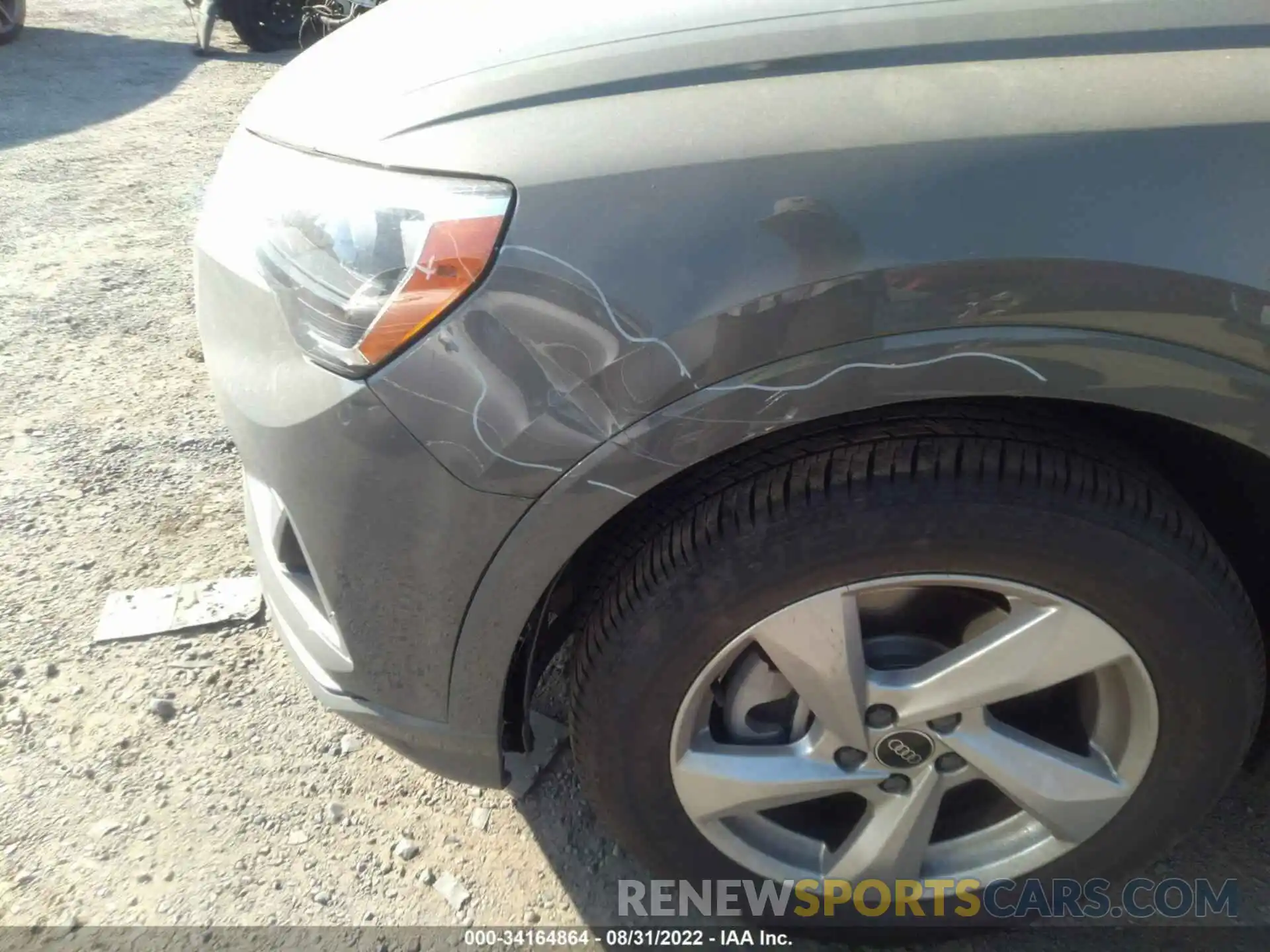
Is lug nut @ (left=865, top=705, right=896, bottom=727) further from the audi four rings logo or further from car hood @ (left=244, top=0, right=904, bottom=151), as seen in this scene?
car hood @ (left=244, top=0, right=904, bottom=151)

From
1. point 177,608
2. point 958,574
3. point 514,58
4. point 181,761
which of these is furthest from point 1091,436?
point 177,608

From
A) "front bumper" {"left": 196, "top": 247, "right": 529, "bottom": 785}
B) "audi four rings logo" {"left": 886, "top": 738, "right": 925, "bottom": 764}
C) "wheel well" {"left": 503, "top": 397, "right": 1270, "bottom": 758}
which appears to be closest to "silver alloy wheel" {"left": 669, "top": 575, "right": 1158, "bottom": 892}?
"audi four rings logo" {"left": 886, "top": 738, "right": 925, "bottom": 764}

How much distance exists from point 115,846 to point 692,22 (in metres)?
1.96

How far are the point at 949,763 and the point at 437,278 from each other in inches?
43.6

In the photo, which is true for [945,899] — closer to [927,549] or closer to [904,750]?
[904,750]

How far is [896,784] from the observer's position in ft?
5.03

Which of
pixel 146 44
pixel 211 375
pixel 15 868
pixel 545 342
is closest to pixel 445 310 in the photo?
pixel 545 342

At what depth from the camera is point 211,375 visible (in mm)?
1655

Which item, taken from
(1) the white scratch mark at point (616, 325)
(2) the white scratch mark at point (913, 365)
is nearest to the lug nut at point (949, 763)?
(2) the white scratch mark at point (913, 365)

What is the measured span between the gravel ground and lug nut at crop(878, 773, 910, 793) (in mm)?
451

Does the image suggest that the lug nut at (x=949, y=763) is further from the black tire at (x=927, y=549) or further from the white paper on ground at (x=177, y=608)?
the white paper on ground at (x=177, y=608)

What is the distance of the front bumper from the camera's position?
4.31 feet

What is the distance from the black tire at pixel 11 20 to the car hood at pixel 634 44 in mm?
9958

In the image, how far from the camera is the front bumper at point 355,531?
4.31ft
